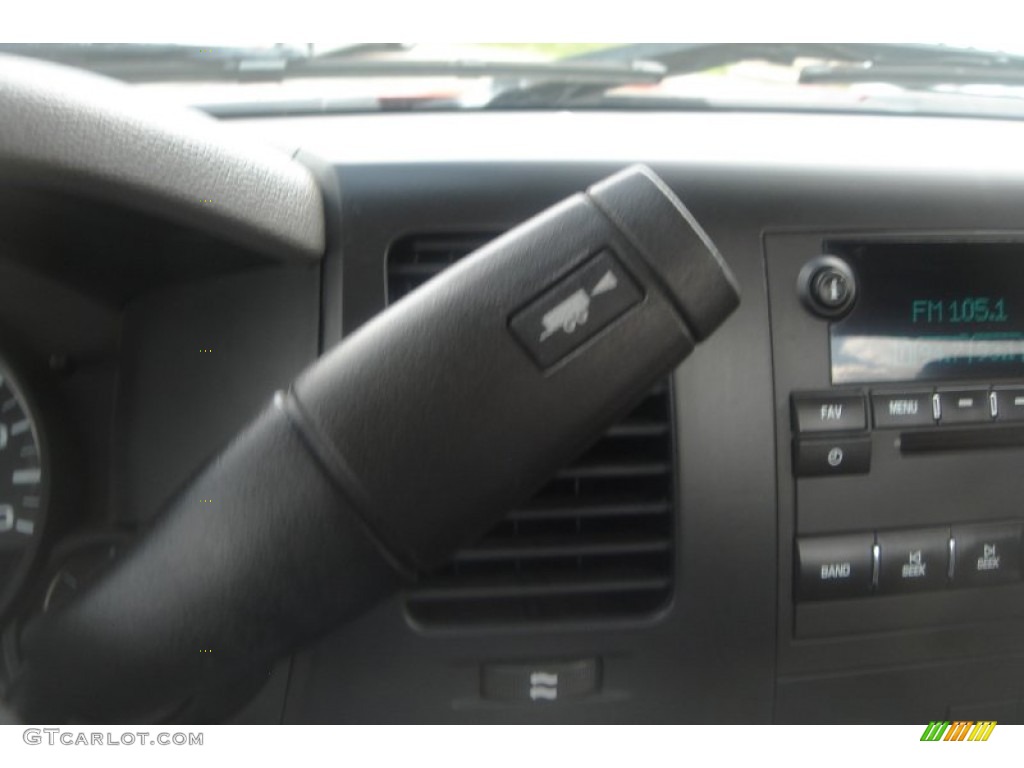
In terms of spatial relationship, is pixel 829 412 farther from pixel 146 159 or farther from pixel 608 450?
pixel 146 159

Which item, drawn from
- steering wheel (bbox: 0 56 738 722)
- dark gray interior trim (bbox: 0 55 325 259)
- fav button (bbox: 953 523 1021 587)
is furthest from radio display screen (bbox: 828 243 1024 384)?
dark gray interior trim (bbox: 0 55 325 259)

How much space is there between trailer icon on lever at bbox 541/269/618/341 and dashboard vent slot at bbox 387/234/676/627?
0.30 m

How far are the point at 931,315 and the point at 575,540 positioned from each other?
51 cm

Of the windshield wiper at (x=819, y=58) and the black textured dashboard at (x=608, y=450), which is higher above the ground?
the windshield wiper at (x=819, y=58)

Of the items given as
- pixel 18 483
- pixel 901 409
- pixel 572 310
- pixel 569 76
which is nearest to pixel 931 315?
pixel 901 409

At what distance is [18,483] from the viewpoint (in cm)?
113

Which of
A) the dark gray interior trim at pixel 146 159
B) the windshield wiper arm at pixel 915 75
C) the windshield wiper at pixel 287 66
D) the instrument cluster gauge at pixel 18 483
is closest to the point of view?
the dark gray interior trim at pixel 146 159

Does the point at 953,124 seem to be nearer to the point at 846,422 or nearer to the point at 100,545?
the point at 846,422

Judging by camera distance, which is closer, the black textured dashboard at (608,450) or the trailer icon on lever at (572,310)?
the trailer icon on lever at (572,310)

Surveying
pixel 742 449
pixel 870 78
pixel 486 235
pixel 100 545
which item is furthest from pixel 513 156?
pixel 870 78

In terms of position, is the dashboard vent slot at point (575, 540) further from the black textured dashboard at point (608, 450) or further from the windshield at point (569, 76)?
the windshield at point (569, 76)

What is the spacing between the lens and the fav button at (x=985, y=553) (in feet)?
3.92

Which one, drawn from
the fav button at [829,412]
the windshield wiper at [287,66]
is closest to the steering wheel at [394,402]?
the fav button at [829,412]

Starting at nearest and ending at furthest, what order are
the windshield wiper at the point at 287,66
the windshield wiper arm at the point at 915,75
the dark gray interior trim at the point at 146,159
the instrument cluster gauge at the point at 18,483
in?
1. the dark gray interior trim at the point at 146,159
2. the instrument cluster gauge at the point at 18,483
3. the windshield wiper at the point at 287,66
4. the windshield wiper arm at the point at 915,75
